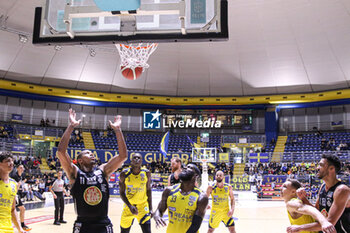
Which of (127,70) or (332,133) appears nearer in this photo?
(127,70)

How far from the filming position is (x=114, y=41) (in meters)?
6.75

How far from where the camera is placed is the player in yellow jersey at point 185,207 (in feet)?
13.0

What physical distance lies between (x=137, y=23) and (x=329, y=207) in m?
4.91

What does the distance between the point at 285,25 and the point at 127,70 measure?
42.1 feet

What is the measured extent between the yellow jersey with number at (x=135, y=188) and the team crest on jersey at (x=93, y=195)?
296cm

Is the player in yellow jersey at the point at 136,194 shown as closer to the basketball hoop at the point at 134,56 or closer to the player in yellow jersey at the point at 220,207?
the player in yellow jersey at the point at 220,207

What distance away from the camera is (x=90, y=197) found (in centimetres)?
407

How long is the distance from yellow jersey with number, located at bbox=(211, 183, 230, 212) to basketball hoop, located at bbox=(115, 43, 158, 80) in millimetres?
6753

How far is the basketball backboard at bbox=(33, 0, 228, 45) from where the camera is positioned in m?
6.43

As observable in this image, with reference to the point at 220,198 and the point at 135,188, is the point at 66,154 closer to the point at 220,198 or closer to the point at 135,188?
the point at 135,188

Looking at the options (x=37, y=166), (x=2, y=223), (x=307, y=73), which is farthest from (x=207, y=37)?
(x=307, y=73)

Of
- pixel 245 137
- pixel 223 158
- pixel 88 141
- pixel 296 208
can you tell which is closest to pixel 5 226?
pixel 296 208

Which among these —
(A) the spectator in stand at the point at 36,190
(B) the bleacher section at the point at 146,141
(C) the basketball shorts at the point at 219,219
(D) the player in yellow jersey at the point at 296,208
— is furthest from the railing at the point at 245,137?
(D) the player in yellow jersey at the point at 296,208

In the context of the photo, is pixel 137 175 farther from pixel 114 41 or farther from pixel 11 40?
pixel 11 40
